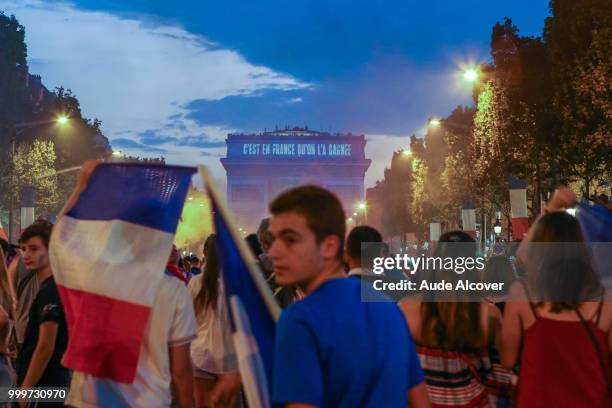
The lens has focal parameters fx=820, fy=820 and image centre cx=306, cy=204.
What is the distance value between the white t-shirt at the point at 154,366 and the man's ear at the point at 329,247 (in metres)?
1.67

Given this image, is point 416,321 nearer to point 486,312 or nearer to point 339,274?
point 486,312

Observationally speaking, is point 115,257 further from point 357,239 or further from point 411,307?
point 357,239

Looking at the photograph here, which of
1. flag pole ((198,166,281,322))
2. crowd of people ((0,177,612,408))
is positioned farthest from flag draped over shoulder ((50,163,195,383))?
flag pole ((198,166,281,322))

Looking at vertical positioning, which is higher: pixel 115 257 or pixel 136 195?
pixel 136 195

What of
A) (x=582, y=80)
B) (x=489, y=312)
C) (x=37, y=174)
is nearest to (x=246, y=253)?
(x=489, y=312)

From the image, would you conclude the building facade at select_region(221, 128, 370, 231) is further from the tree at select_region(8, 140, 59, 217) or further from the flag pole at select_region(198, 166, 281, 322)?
the flag pole at select_region(198, 166, 281, 322)

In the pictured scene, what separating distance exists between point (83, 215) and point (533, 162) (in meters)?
30.7

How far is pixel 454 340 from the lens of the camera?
15.2ft

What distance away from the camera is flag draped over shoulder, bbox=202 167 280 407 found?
9.99 ft

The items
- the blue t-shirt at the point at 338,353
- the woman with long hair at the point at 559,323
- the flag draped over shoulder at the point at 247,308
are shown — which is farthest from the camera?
the woman with long hair at the point at 559,323

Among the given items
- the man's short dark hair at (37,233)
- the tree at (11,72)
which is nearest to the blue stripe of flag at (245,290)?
the man's short dark hair at (37,233)

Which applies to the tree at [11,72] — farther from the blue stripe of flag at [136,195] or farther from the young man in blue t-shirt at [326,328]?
the young man in blue t-shirt at [326,328]

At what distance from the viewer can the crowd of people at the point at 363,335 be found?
273 cm

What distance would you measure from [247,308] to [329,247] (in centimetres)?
56
